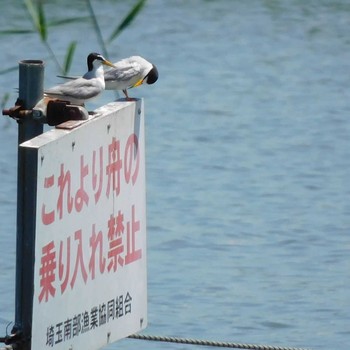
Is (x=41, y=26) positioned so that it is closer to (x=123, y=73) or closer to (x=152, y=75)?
(x=123, y=73)

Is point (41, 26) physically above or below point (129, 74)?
above

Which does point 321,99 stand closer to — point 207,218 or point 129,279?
point 207,218

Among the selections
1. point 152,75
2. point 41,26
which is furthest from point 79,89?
point 41,26

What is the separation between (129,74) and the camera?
499 cm

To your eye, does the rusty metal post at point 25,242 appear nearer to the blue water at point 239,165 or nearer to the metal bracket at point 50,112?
the metal bracket at point 50,112

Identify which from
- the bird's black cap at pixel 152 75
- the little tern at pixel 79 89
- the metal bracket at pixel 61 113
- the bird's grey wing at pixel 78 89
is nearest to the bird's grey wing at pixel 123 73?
the bird's black cap at pixel 152 75

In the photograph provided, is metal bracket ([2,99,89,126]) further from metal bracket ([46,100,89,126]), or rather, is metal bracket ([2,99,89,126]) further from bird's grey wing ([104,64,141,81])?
bird's grey wing ([104,64,141,81])

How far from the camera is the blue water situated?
25.2ft

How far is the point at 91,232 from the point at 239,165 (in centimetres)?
823

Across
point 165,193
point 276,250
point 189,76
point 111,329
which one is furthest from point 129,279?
point 189,76

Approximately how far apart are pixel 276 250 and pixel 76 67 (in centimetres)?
619

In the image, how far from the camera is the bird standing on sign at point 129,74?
486 centimetres

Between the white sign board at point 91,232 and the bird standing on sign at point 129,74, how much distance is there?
1.65 m

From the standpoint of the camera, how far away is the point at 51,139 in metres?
2.63
